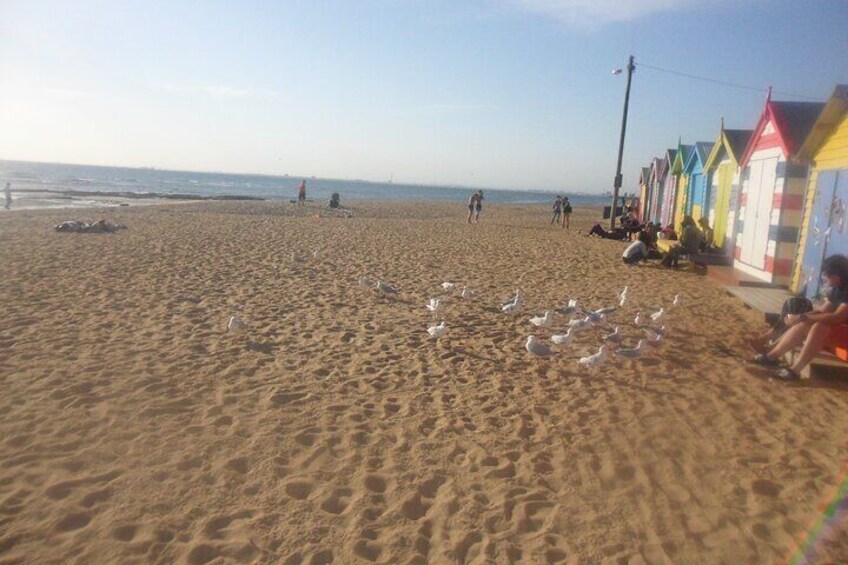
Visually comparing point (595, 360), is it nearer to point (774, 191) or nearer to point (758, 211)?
point (774, 191)

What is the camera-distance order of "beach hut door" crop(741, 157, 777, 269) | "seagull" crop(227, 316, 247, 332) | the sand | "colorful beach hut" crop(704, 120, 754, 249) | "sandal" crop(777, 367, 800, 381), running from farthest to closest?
"colorful beach hut" crop(704, 120, 754, 249) → "beach hut door" crop(741, 157, 777, 269) → "seagull" crop(227, 316, 247, 332) → "sandal" crop(777, 367, 800, 381) → the sand

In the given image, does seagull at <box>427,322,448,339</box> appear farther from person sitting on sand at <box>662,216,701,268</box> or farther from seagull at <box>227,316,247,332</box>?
person sitting on sand at <box>662,216,701,268</box>

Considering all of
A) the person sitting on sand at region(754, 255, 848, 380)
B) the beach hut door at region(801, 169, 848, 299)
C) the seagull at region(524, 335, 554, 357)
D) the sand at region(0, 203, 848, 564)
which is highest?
the beach hut door at region(801, 169, 848, 299)

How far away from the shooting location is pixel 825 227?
28.0 ft

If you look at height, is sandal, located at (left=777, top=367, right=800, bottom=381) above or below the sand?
above

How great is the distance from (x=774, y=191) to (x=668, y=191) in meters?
12.8

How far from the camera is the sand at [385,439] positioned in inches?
133

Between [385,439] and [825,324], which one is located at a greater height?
[825,324]

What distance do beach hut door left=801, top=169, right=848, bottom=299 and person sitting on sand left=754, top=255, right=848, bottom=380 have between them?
8.70 ft

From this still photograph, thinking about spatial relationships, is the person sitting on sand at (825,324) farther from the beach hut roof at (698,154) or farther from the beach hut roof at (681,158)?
the beach hut roof at (681,158)

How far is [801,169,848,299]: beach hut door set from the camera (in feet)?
26.5

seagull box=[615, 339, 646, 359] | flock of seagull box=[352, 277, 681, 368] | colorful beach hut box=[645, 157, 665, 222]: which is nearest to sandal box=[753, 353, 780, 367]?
flock of seagull box=[352, 277, 681, 368]

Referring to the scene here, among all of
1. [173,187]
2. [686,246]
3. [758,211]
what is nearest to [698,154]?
[686,246]

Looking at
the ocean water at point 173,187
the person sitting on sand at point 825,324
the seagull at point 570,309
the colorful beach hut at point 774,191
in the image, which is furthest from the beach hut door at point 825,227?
the ocean water at point 173,187
